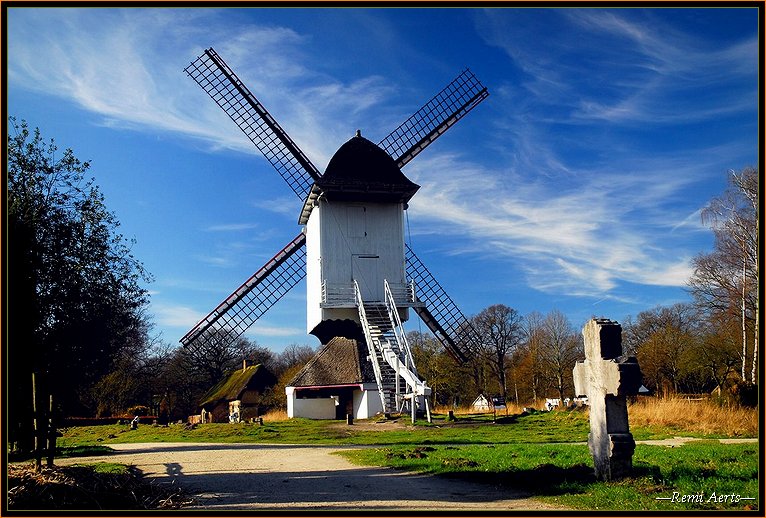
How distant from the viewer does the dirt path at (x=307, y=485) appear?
31.1ft

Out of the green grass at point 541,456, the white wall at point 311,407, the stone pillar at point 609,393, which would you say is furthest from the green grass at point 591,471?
the white wall at point 311,407

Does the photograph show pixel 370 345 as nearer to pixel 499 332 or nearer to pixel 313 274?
pixel 313 274

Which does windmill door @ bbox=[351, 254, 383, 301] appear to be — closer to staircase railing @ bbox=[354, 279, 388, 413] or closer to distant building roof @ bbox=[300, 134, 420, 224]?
staircase railing @ bbox=[354, 279, 388, 413]

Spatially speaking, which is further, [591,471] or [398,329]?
[398,329]

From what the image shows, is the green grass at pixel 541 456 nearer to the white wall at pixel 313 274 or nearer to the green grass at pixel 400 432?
the green grass at pixel 400 432

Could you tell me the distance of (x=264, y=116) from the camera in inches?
1521

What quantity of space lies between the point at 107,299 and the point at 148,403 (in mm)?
33766

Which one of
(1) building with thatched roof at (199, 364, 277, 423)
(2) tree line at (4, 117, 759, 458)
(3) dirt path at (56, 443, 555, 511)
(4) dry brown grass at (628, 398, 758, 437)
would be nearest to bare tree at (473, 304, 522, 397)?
(2) tree line at (4, 117, 759, 458)

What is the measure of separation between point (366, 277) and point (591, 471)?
22.2 metres

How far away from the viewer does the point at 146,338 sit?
170 ft

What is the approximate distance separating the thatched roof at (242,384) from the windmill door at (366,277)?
924cm

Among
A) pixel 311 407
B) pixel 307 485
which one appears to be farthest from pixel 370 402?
pixel 307 485

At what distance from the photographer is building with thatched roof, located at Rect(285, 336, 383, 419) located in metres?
31.8

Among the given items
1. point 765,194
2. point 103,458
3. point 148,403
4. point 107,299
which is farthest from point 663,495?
point 148,403
